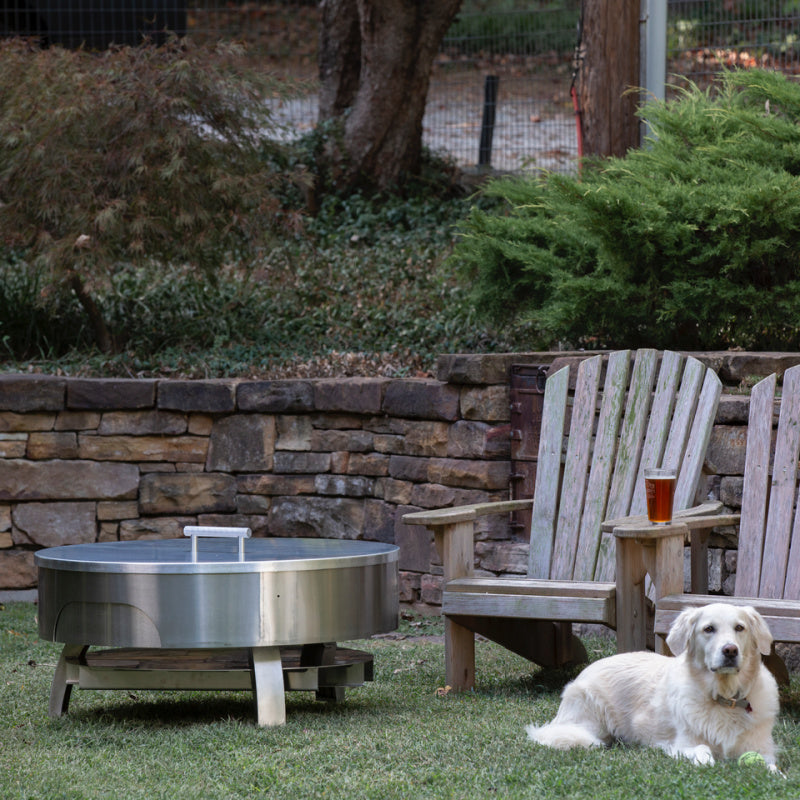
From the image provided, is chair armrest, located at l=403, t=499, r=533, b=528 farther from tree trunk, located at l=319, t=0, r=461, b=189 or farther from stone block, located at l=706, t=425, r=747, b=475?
tree trunk, located at l=319, t=0, r=461, b=189

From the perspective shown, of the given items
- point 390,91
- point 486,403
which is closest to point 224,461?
point 486,403

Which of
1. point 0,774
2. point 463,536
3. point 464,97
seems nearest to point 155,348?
point 463,536

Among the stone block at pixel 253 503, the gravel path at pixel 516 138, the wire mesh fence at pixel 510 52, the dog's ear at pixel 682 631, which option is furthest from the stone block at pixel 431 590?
the gravel path at pixel 516 138

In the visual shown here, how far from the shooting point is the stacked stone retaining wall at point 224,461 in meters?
5.47

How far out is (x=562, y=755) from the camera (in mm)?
2977

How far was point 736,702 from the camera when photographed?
2869 mm

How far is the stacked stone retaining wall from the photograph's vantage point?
5473 millimetres

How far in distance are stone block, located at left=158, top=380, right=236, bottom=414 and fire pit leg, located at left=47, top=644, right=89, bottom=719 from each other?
217 cm

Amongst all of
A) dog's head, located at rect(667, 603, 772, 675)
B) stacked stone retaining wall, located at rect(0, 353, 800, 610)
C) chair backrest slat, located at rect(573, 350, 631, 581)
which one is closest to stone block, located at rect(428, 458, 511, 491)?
stacked stone retaining wall, located at rect(0, 353, 800, 610)

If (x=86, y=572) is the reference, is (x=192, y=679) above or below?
below

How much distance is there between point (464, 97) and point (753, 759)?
9.26m

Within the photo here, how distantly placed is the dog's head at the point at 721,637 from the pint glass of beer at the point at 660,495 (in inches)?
19.9

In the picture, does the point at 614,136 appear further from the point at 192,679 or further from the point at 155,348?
the point at 192,679

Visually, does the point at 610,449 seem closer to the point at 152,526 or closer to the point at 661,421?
the point at 661,421
